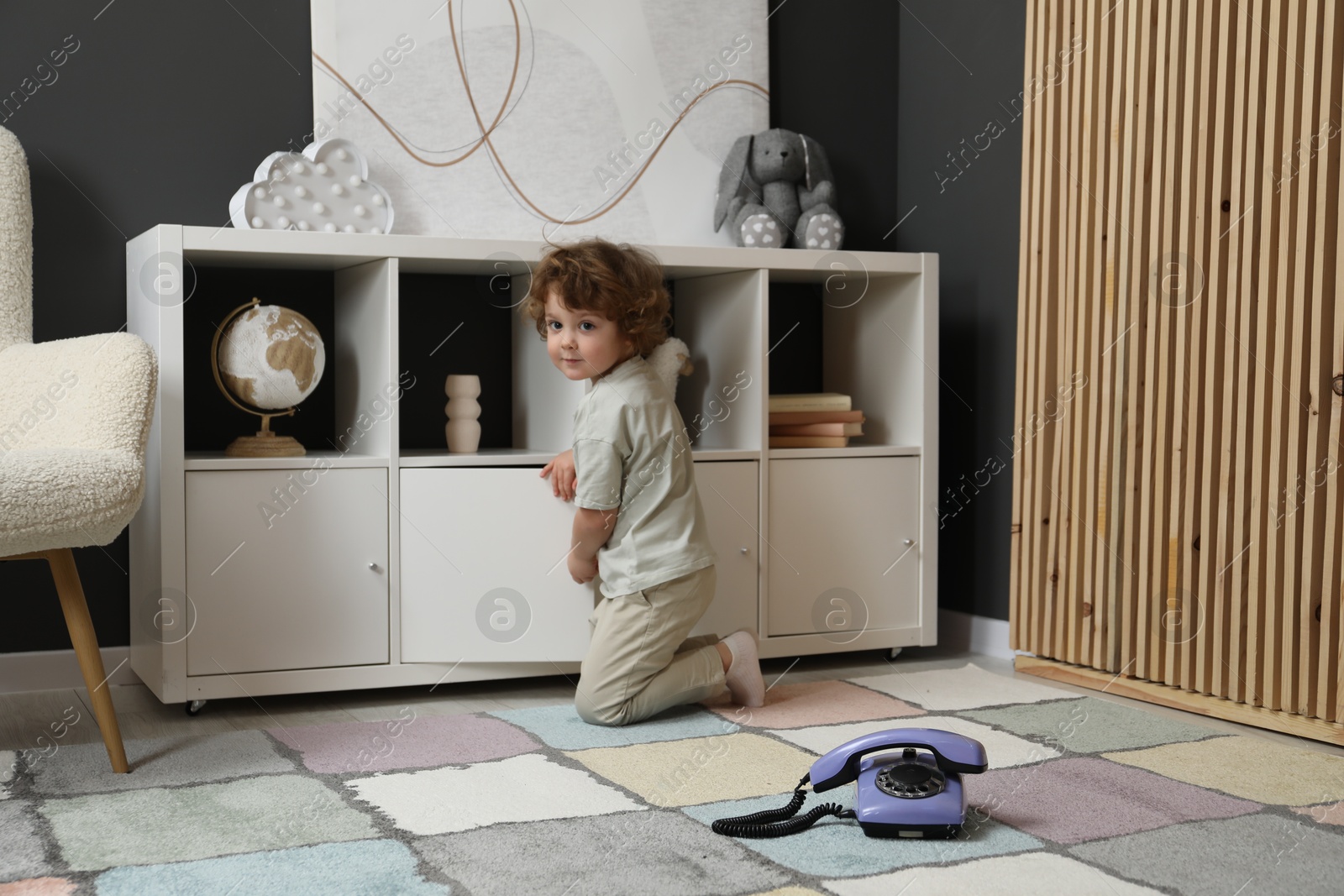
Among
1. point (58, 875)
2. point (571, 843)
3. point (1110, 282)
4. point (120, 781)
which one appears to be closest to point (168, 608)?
point (120, 781)

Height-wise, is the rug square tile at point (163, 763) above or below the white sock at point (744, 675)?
below

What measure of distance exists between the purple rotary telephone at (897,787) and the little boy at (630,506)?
0.61 metres

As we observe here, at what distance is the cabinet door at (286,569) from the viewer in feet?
7.01

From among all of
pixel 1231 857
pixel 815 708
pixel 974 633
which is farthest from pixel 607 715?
pixel 974 633

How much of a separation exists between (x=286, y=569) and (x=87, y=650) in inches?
18.4

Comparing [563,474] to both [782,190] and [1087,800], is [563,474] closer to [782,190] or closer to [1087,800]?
[782,190]

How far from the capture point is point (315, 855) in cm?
140

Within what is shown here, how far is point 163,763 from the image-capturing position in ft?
5.95

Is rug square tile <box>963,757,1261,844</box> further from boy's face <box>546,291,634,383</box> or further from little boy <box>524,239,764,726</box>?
boy's face <box>546,291,634,383</box>

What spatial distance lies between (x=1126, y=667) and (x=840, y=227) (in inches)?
44.9

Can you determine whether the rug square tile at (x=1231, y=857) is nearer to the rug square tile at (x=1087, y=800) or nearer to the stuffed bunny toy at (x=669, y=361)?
the rug square tile at (x=1087, y=800)

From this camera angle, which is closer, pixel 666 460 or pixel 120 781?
pixel 120 781

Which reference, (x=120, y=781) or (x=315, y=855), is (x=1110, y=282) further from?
(x=120, y=781)

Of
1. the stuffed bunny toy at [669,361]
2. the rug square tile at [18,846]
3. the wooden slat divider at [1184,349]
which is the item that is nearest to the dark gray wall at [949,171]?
the wooden slat divider at [1184,349]
